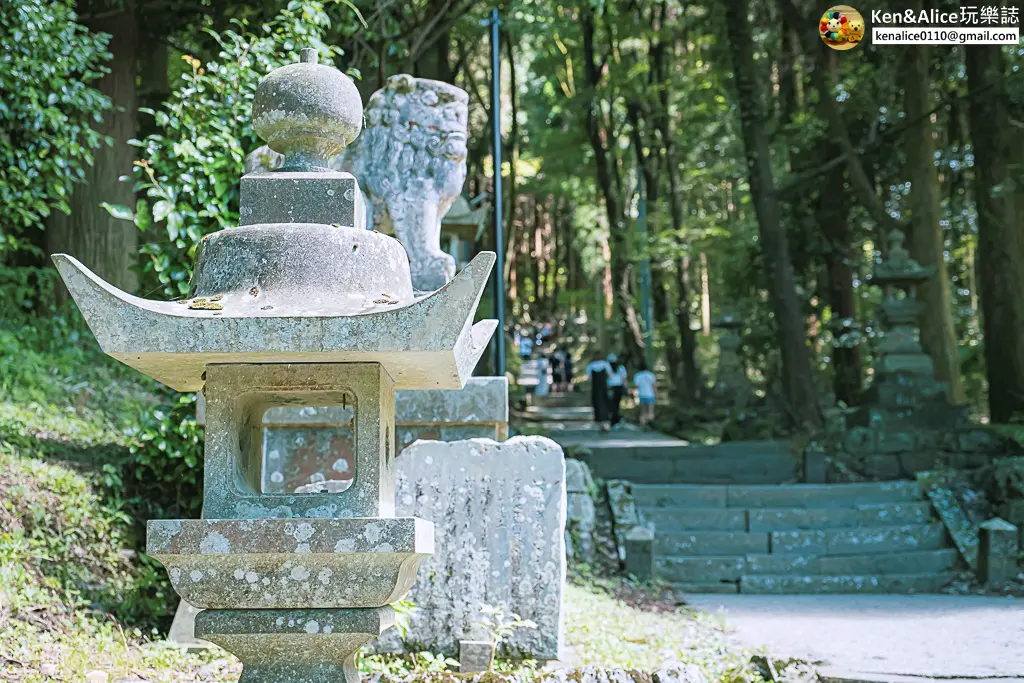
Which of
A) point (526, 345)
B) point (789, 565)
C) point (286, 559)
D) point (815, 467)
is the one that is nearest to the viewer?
point (286, 559)

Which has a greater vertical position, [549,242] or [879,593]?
[549,242]

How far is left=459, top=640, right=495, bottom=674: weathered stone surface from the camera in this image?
5211 mm

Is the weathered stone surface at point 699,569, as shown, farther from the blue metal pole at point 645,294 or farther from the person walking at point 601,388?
the blue metal pole at point 645,294

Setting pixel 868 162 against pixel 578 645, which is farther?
pixel 868 162

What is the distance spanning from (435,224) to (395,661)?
2.80 meters

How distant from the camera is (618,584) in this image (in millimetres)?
9070

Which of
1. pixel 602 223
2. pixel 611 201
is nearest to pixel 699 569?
pixel 611 201

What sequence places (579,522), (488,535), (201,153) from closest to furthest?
(488,535) < (201,153) < (579,522)

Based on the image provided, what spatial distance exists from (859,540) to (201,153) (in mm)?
8303

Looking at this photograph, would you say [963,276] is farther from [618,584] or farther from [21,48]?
[21,48]

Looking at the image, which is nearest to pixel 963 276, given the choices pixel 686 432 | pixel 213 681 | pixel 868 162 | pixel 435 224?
pixel 868 162

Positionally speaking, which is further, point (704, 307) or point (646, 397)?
point (704, 307)

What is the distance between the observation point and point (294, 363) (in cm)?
356

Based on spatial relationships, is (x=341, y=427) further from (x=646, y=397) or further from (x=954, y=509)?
(x=646, y=397)
